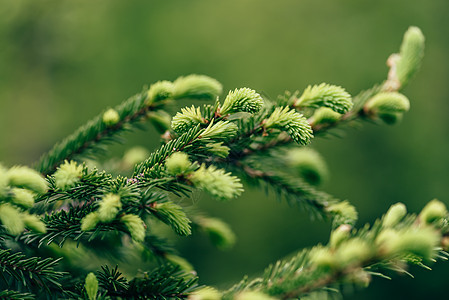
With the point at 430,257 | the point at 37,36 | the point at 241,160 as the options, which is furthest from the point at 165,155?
the point at 37,36

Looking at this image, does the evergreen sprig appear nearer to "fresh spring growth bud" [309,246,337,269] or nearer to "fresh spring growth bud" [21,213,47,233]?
"fresh spring growth bud" [21,213,47,233]

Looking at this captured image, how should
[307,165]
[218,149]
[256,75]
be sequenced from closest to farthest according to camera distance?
[218,149] → [307,165] → [256,75]

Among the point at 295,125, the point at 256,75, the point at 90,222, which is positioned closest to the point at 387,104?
the point at 295,125

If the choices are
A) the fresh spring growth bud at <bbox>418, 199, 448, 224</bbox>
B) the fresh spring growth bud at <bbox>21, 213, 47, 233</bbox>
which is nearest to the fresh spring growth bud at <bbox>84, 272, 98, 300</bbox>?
the fresh spring growth bud at <bbox>21, 213, 47, 233</bbox>

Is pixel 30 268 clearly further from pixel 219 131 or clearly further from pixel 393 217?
pixel 393 217

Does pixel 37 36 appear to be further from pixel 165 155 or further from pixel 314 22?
pixel 165 155

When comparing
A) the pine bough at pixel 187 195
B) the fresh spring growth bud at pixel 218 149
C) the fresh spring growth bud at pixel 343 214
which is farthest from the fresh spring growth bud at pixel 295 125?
the fresh spring growth bud at pixel 343 214

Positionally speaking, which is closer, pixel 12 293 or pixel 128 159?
pixel 12 293
